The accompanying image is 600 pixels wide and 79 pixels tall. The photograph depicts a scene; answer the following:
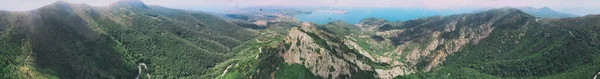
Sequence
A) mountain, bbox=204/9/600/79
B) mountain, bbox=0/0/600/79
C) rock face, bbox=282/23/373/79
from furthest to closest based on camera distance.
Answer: mountain, bbox=0/0/600/79, mountain, bbox=204/9/600/79, rock face, bbox=282/23/373/79

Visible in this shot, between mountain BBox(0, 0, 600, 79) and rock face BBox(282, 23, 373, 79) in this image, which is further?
mountain BBox(0, 0, 600, 79)

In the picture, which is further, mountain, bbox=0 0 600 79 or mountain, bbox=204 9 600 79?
mountain, bbox=0 0 600 79

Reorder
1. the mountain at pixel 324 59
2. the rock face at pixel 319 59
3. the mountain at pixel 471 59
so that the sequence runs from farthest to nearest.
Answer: the mountain at pixel 324 59, the mountain at pixel 471 59, the rock face at pixel 319 59

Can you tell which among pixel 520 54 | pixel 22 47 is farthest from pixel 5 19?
pixel 520 54

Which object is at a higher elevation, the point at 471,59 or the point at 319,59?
the point at 319,59

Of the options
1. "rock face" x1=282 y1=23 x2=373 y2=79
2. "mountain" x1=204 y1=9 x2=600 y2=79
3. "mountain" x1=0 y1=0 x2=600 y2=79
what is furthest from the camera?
"mountain" x1=0 y1=0 x2=600 y2=79

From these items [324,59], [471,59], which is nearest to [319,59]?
[324,59]

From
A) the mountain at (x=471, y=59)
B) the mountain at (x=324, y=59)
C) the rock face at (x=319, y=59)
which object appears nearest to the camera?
the rock face at (x=319, y=59)

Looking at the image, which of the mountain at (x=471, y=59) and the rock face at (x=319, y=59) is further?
the mountain at (x=471, y=59)

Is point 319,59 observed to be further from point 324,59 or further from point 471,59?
point 471,59

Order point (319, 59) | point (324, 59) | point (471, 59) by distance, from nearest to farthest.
A: point (319, 59) < point (324, 59) < point (471, 59)

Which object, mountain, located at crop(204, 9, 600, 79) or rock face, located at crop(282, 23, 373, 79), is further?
mountain, located at crop(204, 9, 600, 79)

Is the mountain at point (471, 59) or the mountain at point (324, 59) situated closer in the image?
the mountain at point (471, 59)
